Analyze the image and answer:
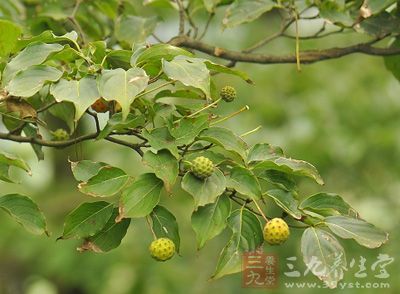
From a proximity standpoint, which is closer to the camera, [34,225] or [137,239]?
[34,225]

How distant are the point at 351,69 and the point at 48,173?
2.61 meters

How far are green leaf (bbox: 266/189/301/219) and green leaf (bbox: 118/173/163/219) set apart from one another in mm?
220

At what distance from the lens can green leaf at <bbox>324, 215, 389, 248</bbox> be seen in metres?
1.44

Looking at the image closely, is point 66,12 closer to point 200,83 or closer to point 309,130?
point 200,83

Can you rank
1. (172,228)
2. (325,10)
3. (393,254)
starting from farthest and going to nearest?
(393,254) < (325,10) < (172,228)

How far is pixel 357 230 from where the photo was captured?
146 centimetres

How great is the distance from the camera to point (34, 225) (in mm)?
→ 1581

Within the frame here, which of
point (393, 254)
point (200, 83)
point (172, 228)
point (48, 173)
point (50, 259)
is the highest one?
point (200, 83)

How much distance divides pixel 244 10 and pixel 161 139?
0.77 m

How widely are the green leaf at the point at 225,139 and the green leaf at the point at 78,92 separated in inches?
9.0

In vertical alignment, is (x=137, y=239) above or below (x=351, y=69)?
below

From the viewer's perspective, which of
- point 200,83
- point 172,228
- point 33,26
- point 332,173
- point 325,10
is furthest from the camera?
point 332,173

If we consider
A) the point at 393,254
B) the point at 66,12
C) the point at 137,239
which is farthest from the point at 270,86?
the point at 66,12

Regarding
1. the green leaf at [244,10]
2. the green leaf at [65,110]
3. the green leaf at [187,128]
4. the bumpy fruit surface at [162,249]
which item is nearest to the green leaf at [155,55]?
the green leaf at [187,128]
